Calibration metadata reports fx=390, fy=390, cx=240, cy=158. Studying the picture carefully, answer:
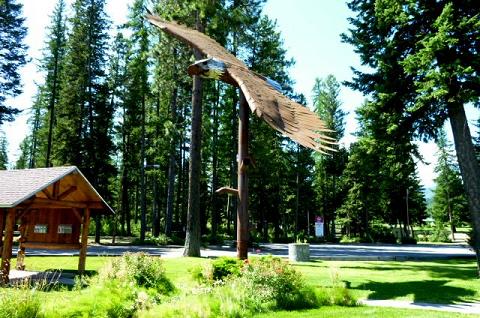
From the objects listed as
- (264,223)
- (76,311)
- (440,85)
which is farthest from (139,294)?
(264,223)

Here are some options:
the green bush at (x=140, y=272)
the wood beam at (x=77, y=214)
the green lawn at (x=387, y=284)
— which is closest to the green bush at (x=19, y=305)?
the green lawn at (x=387, y=284)

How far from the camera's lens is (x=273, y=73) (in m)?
33.2

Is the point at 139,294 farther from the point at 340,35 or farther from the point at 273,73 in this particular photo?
the point at 273,73

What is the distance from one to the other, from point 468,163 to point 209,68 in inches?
404

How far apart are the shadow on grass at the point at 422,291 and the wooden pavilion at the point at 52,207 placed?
976cm

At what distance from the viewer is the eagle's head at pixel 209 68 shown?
7.34 m

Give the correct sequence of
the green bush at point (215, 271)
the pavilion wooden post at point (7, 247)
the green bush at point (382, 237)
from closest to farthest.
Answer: the green bush at point (215, 271) < the pavilion wooden post at point (7, 247) < the green bush at point (382, 237)

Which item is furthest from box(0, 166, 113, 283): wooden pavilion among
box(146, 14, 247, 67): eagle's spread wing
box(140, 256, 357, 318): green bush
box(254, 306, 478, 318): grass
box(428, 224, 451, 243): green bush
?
box(428, 224, 451, 243): green bush

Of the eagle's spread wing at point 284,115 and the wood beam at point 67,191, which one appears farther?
the wood beam at point 67,191

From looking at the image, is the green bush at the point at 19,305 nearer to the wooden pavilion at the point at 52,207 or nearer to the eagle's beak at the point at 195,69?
the eagle's beak at the point at 195,69

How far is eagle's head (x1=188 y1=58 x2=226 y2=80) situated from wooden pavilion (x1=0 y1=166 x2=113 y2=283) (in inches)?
287

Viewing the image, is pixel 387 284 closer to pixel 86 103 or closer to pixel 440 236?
pixel 86 103

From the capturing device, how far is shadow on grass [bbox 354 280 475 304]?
9.61m

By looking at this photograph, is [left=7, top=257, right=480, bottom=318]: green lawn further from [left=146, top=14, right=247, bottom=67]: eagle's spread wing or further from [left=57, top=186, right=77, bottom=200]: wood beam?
[left=146, top=14, right=247, bottom=67]: eagle's spread wing
